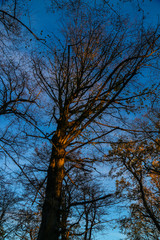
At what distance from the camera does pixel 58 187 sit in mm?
3031

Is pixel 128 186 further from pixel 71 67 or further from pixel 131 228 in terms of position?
pixel 71 67

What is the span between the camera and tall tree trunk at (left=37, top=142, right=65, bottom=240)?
2.47 meters

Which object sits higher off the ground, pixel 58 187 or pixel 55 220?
pixel 58 187

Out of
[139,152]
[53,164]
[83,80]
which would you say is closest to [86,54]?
[83,80]

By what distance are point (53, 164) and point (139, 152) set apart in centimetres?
737

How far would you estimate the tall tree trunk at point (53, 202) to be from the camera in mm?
2471

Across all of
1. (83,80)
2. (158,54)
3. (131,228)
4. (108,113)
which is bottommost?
(131,228)

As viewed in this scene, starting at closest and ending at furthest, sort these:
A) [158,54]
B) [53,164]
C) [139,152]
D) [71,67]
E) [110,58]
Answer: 1. [53,164]
2. [158,54]
3. [110,58]
4. [71,67]
5. [139,152]

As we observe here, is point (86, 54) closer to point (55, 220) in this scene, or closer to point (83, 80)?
point (83, 80)

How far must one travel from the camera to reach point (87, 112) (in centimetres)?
401

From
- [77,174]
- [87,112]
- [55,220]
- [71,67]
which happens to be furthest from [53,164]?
[77,174]

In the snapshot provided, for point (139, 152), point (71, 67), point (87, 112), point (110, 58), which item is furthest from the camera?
point (139, 152)

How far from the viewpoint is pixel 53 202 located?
2781mm

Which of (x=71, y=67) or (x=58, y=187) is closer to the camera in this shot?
(x=58, y=187)
